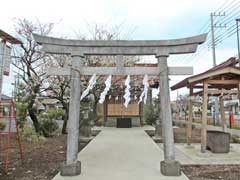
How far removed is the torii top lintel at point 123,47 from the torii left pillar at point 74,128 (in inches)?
9.8


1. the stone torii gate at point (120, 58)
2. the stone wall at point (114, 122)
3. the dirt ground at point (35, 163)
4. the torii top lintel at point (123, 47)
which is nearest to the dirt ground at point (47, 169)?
the dirt ground at point (35, 163)

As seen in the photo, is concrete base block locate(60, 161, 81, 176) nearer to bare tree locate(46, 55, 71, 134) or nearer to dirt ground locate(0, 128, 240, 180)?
dirt ground locate(0, 128, 240, 180)

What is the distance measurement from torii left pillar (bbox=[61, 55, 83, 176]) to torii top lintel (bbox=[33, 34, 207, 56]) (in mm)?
248

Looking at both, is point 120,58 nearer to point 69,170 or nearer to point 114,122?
point 69,170

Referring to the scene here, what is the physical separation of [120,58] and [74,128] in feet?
5.83

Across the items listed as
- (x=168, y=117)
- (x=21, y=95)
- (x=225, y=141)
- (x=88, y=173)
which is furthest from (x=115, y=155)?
(x=21, y=95)

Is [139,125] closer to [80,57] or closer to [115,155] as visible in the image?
[115,155]

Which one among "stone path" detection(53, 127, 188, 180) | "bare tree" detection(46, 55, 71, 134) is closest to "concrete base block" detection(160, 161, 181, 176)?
"stone path" detection(53, 127, 188, 180)

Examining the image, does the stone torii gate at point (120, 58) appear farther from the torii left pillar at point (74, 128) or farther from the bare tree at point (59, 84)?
the bare tree at point (59, 84)

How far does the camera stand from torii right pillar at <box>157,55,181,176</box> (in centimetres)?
501

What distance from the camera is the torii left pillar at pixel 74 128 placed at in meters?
4.99

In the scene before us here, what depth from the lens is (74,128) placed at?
520cm

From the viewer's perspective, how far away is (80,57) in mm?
5371

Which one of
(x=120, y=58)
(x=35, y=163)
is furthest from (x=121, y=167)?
(x=120, y=58)
